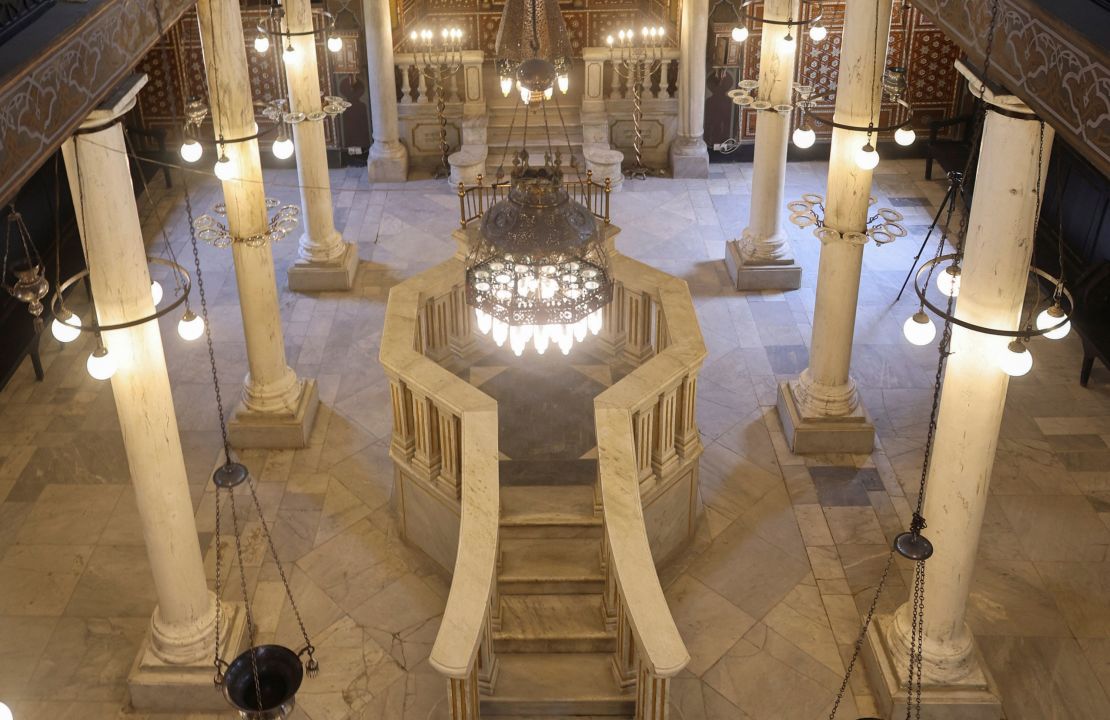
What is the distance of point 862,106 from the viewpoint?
29.4ft

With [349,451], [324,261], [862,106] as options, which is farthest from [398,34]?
[862,106]

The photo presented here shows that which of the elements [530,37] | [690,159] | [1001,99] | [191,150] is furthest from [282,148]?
[1001,99]

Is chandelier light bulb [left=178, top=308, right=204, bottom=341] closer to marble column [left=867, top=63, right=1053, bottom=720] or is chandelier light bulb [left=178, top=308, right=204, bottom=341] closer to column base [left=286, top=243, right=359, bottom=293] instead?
marble column [left=867, top=63, right=1053, bottom=720]

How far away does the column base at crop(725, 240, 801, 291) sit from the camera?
12758 mm

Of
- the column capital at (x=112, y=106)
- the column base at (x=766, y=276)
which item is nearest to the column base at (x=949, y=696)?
the column capital at (x=112, y=106)

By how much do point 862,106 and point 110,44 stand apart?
5.31m

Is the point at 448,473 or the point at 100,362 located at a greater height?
the point at 100,362

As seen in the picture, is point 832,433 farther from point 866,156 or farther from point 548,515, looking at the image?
point 548,515

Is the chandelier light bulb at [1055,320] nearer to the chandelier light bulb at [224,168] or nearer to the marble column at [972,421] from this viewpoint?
the marble column at [972,421]

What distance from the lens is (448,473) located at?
8.53 meters

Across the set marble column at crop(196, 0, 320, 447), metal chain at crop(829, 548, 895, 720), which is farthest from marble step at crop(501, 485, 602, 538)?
marble column at crop(196, 0, 320, 447)

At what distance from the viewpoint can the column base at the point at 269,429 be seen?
10234 millimetres

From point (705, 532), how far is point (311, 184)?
576cm

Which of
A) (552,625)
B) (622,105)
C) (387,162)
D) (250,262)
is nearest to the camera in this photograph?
(552,625)
